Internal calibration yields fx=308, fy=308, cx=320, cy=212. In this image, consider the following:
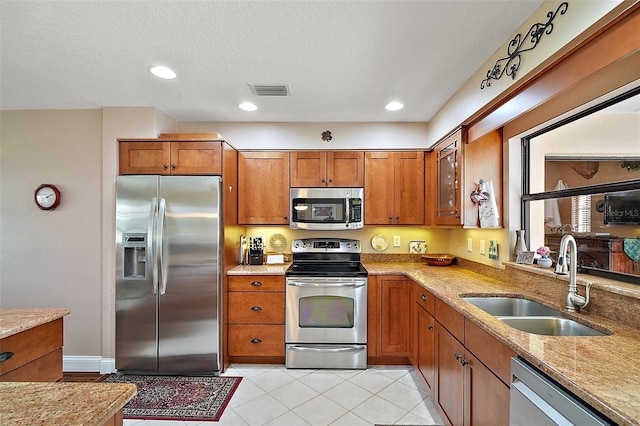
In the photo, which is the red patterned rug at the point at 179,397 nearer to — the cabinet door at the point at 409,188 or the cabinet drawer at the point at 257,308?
the cabinet drawer at the point at 257,308

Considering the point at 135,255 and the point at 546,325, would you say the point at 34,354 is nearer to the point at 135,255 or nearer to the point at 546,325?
the point at 135,255

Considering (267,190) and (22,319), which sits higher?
(267,190)

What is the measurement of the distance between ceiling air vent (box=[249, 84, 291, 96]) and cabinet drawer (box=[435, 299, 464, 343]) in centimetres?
207

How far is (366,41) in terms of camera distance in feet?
6.29

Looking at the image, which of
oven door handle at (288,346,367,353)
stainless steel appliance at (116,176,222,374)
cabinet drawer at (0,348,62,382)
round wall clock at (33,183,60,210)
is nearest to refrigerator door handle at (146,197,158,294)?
stainless steel appliance at (116,176,222,374)

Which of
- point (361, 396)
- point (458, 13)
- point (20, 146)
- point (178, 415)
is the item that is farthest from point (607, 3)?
point (20, 146)

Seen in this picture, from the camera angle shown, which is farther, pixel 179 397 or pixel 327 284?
pixel 327 284

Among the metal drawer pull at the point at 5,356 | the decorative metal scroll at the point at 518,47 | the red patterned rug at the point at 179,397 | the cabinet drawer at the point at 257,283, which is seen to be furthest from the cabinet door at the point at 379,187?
the metal drawer pull at the point at 5,356

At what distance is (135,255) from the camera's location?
2.82 metres

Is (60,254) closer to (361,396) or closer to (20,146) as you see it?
(20,146)

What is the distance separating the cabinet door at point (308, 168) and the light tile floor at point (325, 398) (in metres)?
1.89

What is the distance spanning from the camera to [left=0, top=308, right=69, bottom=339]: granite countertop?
1.42 meters

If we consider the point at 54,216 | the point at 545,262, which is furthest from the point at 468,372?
the point at 54,216

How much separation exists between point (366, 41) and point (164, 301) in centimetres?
267
